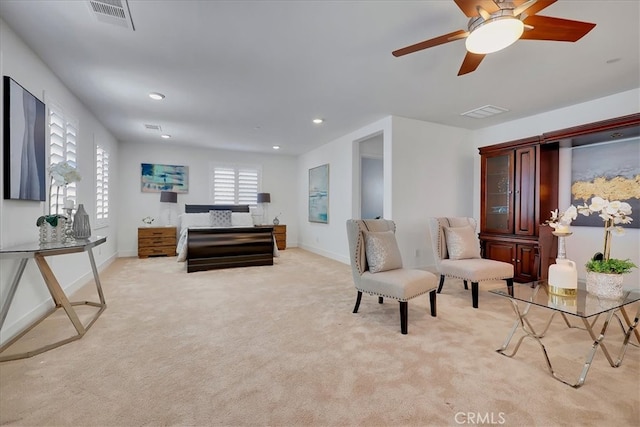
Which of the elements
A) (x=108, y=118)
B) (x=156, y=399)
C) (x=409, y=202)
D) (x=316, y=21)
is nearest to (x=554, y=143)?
(x=409, y=202)

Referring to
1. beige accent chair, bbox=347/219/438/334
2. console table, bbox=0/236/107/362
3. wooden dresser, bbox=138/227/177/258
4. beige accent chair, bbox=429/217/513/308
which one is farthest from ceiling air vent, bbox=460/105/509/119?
wooden dresser, bbox=138/227/177/258

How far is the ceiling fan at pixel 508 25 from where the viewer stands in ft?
5.54

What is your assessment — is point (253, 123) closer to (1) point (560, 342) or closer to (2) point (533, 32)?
(2) point (533, 32)

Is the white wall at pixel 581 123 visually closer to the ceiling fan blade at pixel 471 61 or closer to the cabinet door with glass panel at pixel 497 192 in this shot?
the cabinet door with glass panel at pixel 497 192

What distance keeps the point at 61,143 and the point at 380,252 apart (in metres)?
3.77

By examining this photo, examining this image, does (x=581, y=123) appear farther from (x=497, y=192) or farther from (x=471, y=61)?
(x=471, y=61)

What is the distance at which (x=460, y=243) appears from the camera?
3.67m

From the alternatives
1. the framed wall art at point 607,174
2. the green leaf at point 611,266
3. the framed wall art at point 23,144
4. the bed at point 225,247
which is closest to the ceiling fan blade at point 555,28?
the green leaf at point 611,266

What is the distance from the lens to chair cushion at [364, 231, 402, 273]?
2.92 m

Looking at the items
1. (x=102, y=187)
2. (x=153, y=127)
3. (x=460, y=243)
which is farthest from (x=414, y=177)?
(x=102, y=187)

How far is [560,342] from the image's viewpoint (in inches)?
93.0

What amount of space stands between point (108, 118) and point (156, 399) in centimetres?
476

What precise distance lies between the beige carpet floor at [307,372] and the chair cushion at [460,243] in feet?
2.11

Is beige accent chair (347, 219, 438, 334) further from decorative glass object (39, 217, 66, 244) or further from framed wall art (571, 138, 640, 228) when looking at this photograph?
framed wall art (571, 138, 640, 228)
